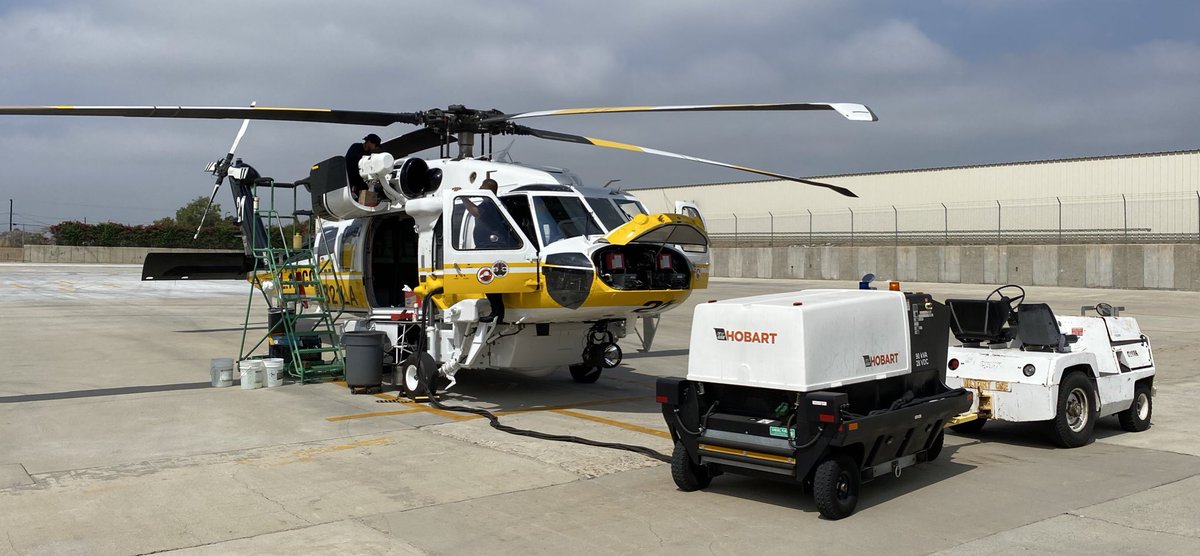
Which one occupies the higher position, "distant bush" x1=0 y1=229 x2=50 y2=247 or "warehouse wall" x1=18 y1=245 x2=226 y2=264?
"distant bush" x1=0 y1=229 x2=50 y2=247

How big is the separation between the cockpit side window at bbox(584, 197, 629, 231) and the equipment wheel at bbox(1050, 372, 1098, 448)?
17.2 ft

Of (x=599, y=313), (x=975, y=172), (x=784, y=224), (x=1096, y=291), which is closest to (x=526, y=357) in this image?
(x=599, y=313)

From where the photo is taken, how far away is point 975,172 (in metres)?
47.3

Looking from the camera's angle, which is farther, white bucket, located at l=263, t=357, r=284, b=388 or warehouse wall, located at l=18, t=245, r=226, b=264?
warehouse wall, located at l=18, t=245, r=226, b=264

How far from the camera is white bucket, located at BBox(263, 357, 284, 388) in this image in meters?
13.5

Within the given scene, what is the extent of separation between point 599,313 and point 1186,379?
32.5ft

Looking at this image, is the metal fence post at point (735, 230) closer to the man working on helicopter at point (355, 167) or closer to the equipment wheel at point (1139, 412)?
the man working on helicopter at point (355, 167)

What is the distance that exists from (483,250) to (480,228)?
319 mm

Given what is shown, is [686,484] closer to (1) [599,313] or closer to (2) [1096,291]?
(1) [599,313]

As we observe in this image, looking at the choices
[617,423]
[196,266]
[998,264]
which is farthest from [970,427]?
[998,264]

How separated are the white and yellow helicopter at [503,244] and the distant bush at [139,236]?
55.4 meters

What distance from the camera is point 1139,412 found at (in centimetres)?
1070

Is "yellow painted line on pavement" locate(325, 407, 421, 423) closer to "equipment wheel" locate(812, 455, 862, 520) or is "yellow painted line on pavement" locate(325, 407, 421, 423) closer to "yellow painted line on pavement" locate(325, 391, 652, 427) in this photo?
"yellow painted line on pavement" locate(325, 391, 652, 427)

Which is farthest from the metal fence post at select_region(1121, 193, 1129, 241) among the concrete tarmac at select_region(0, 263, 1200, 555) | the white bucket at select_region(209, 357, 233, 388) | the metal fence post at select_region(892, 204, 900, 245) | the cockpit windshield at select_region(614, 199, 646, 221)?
the white bucket at select_region(209, 357, 233, 388)
